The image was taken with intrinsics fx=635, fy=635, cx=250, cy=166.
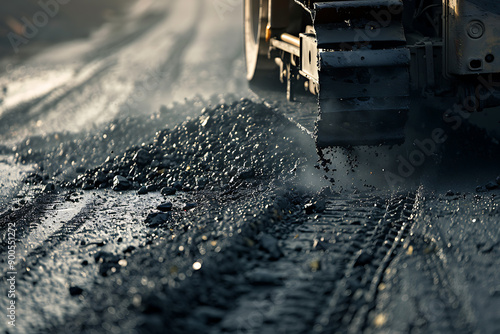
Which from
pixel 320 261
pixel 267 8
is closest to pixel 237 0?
pixel 267 8

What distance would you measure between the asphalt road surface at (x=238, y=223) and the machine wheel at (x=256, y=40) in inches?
18.7

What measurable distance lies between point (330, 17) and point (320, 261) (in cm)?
232

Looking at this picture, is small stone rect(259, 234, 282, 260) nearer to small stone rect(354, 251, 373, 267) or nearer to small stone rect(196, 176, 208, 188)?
small stone rect(354, 251, 373, 267)

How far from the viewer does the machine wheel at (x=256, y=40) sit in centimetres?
900

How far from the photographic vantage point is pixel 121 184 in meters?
6.45

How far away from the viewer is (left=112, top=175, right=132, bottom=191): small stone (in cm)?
644

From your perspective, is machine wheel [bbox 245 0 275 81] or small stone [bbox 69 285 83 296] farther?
machine wheel [bbox 245 0 275 81]

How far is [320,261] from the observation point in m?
4.03

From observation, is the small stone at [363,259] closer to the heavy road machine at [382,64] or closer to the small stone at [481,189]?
the heavy road machine at [382,64]

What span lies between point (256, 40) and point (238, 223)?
5.95 m

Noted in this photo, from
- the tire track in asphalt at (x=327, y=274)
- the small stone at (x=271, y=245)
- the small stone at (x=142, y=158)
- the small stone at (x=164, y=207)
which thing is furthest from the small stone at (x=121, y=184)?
the small stone at (x=271, y=245)

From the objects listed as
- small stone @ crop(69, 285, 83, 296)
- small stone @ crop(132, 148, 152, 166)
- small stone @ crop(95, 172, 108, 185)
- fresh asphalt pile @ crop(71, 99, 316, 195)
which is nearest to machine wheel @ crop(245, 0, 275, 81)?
fresh asphalt pile @ crop(71, 99, 316, 195)

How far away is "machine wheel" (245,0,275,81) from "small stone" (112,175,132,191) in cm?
357

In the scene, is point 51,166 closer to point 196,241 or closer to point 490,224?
point 196,241
